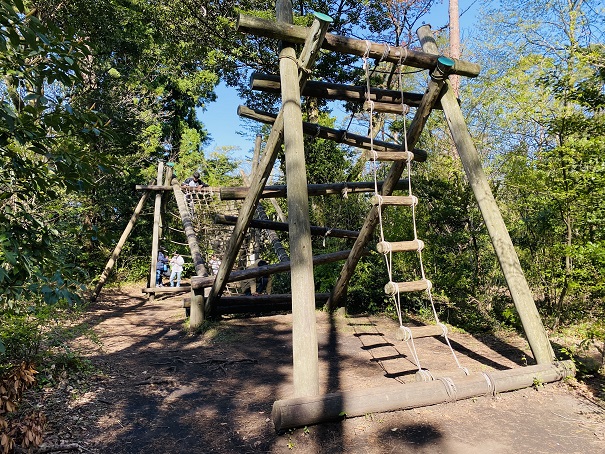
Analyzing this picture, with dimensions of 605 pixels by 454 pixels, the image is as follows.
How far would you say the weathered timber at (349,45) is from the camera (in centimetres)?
356

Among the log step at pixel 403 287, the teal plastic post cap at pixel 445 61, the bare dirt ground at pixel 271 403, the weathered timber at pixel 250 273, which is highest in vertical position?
the teal plastic post cap at pixel 445 61

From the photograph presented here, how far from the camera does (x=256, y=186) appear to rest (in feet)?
15.8

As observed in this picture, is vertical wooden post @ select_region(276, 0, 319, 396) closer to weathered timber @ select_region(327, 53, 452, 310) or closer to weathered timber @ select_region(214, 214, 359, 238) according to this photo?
weathered timber @ select_region(327, 53, 452, 310)

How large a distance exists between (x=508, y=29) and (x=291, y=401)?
12259 millimetres

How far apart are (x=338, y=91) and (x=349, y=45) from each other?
610mm

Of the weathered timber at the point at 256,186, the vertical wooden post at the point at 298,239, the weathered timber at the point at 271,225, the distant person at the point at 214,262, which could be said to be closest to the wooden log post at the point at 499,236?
the weathered timber at the point at 256,186

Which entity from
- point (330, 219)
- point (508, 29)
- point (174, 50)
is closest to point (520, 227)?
point (330, 219)

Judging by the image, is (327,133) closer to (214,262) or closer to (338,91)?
(338,91)

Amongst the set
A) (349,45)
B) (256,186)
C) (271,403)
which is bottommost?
(271,403)

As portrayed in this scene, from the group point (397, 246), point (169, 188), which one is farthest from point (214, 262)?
point (397, 246)

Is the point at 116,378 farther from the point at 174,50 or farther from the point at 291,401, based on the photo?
the point at 174,50

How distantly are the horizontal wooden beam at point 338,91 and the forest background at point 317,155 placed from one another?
0.89 ft

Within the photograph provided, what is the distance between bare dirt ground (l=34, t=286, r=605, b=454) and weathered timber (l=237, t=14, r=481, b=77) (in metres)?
3.21

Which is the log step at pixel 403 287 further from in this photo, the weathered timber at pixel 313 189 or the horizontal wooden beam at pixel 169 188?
the horizontal wooden beam at pixel 169 188
